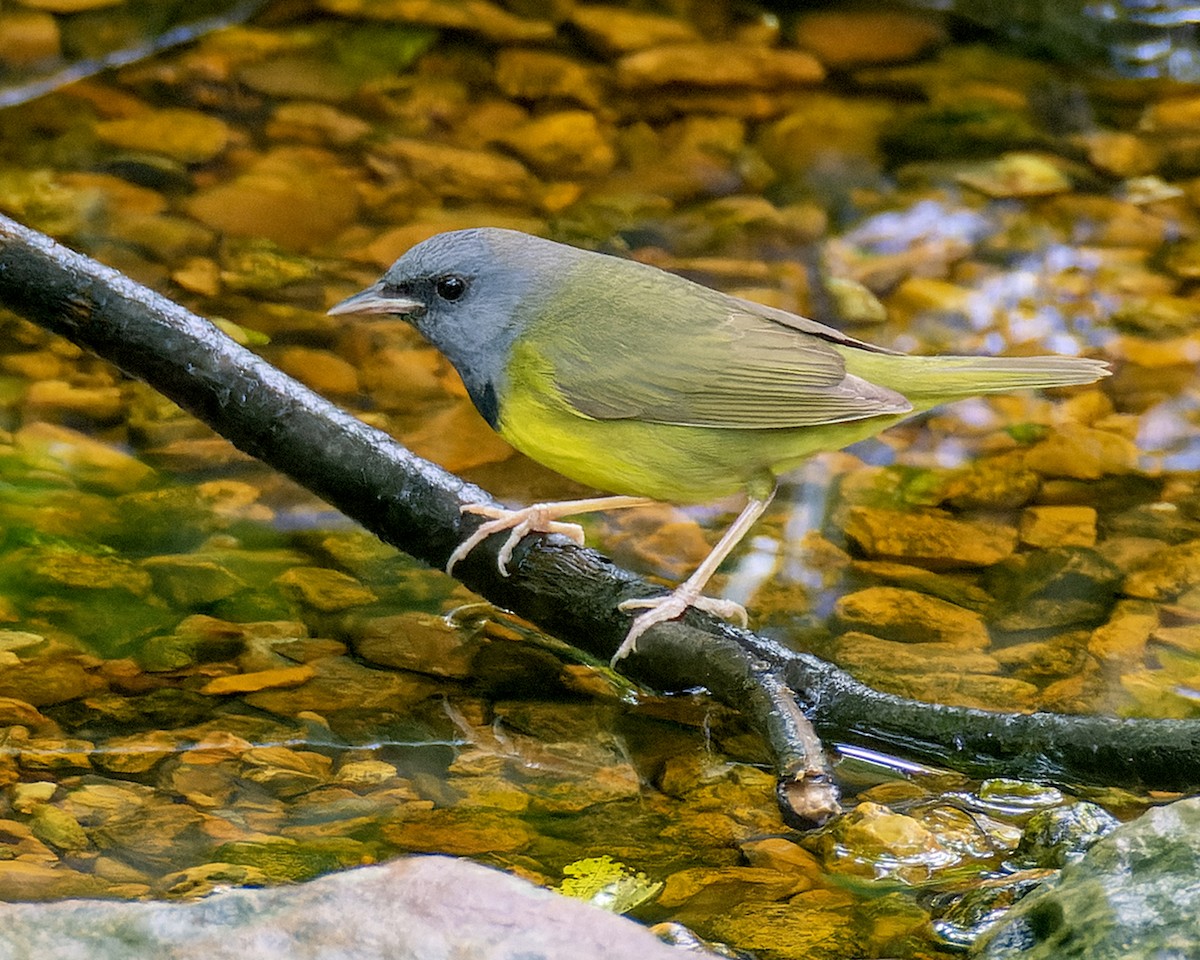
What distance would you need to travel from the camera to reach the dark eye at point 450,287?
441cm

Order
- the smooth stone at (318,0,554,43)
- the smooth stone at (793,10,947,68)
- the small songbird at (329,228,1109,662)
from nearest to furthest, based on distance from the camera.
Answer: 1. the small songbird at (329,228,1109,662)
2. the smooth stone at (318,0,554,43)
3. the smooth stone at (793,10,947,68)

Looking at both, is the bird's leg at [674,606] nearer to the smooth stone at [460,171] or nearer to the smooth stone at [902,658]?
the smooth stone at [902,658]

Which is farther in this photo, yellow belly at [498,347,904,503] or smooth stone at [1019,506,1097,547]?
smooth stone at [1019,506,1097,547]

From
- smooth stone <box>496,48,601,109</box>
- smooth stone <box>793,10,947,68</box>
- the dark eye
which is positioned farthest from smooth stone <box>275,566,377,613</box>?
smooth stone <box>793,10,947,68</box>

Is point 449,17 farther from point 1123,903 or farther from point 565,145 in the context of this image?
point 1123,903

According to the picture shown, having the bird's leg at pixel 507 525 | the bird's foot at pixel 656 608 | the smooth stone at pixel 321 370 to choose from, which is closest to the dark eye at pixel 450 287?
the bird's leg at pixel 507 525

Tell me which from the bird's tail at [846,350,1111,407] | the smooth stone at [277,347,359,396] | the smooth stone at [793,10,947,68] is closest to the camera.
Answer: the bird's tail at [846,350,1111,407]

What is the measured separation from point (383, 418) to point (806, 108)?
3656mm

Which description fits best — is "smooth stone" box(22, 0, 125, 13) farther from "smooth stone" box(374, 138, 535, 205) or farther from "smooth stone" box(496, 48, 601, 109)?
"smooth stone" box(496, 48, 601, 109)

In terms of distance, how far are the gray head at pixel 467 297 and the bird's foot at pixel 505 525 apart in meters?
0.27

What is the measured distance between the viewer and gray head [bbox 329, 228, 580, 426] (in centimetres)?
439

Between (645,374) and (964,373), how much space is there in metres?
0.92

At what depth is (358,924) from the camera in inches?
101

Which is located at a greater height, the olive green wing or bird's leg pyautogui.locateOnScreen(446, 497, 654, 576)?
the olive green wing
